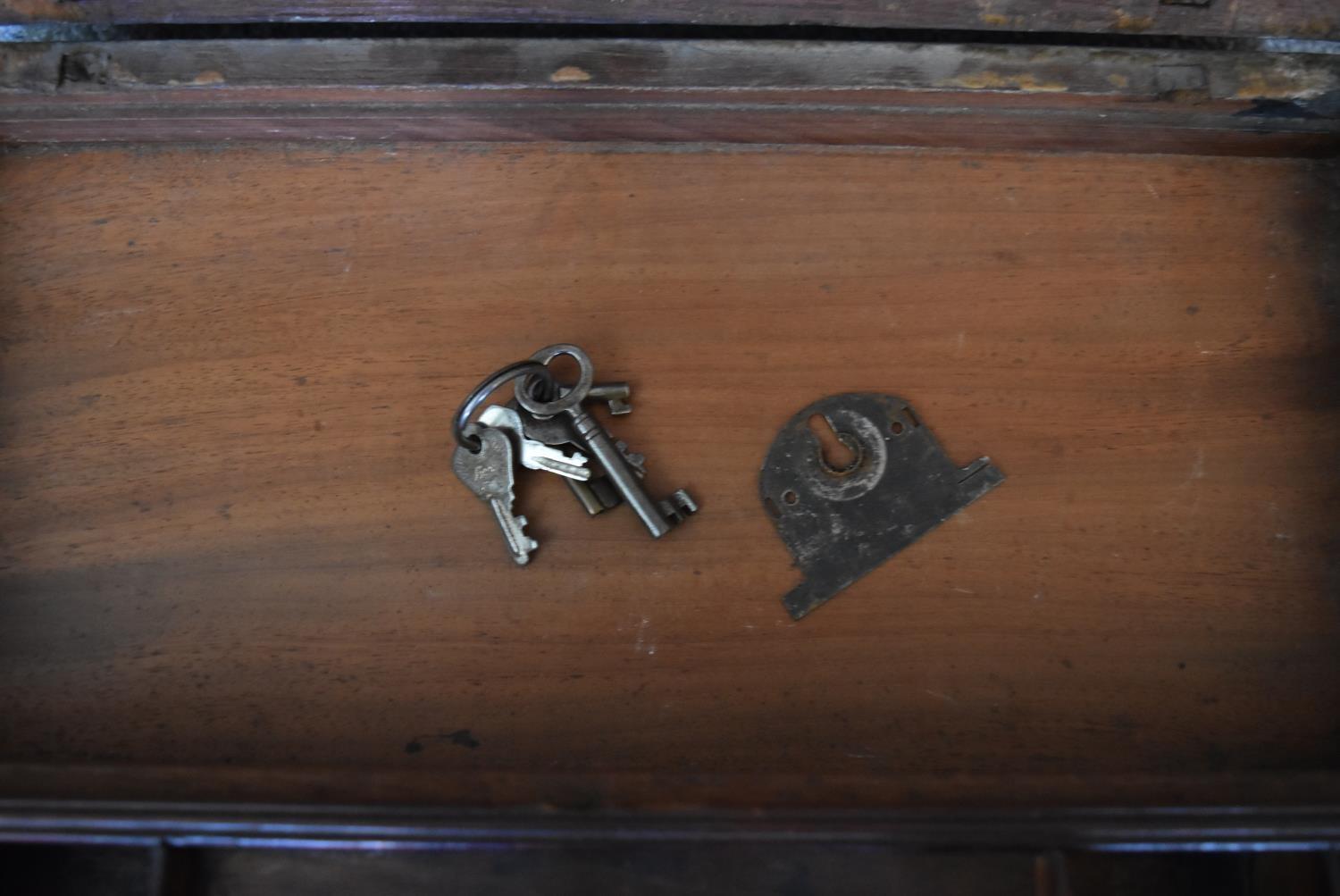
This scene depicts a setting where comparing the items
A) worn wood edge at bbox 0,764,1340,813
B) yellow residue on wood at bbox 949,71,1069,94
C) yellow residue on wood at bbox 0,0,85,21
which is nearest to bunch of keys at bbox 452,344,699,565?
worn wood edge at bbox 0,764,1340,813

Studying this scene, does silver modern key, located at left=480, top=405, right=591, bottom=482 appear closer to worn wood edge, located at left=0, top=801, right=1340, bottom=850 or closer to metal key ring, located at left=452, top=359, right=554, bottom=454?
metal key ring, located at left=452, top=359, right=554, bottom=454

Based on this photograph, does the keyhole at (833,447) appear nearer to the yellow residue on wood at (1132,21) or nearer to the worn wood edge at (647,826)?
the worn wood edge at (647,826)

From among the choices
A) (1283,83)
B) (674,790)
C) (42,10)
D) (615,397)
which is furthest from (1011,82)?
(42,10)

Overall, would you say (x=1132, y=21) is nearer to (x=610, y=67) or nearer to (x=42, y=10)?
(x=610, y=67)

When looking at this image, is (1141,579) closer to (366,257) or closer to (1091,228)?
(1091,228)

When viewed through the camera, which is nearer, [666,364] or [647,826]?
[647,826]

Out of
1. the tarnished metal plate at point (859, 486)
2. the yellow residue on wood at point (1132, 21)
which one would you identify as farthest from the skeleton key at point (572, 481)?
the yellow residue on wood at point (1132, 21)

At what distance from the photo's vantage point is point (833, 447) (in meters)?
1.09

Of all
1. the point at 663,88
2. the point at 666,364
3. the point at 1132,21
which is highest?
the point at 1132,21

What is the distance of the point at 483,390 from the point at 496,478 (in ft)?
0.31

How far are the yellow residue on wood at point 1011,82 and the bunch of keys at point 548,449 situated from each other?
52 cm

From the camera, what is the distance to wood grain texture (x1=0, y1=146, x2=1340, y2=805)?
0.99 meters

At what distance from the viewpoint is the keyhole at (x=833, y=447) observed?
1.09 metres

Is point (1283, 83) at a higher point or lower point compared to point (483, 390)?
higher
